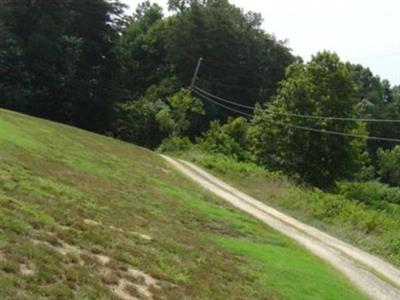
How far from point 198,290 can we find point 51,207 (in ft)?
12.7

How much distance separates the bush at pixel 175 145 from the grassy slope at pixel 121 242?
3005cm

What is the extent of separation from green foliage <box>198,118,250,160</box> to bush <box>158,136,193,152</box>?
4.61 feet

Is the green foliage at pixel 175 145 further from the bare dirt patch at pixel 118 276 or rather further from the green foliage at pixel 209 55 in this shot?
the bare dirt patch at pixel 118 276

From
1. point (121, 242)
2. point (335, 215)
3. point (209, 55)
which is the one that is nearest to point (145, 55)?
point (209, 55)

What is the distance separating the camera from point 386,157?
93938mm

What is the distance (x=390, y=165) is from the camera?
92.6 metres

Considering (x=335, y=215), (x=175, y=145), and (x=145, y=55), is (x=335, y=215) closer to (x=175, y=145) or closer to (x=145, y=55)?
(x=175, y=145)

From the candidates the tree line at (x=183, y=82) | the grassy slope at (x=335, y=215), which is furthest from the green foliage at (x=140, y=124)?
the grassy slope at (x=335, y=215)

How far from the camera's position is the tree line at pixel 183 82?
49.2m

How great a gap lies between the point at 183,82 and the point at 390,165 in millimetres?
33893

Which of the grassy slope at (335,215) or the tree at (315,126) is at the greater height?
the tree at (315,126)

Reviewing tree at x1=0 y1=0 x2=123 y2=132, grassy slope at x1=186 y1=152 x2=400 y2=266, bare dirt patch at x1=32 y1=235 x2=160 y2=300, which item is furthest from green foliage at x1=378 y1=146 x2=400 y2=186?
bare dirt patch at x1=32 y1=235 x2=160 y2=300

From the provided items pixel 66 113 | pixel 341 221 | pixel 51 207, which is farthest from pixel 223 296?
pixel 66 113

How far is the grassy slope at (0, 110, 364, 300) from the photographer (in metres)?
9.44
